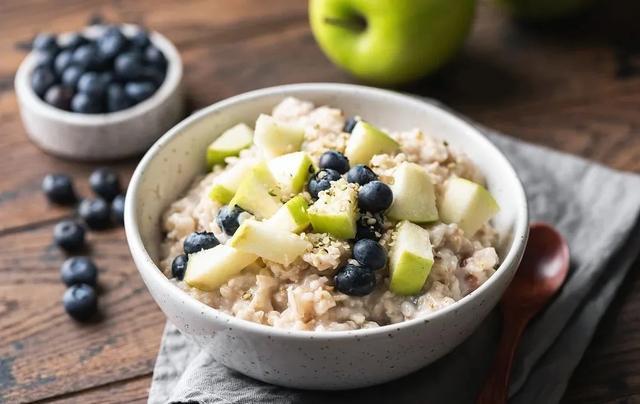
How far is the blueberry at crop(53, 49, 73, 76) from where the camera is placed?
231 cm

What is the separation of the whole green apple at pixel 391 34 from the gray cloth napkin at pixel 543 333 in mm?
422

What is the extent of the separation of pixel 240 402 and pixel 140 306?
46 cm

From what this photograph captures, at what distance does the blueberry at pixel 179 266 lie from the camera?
148 centimetres

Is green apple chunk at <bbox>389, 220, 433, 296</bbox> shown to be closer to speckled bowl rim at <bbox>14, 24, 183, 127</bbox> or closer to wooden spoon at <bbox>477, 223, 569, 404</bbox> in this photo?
wooden spoon at <bbox>477, 223, 569, 404</bbox>

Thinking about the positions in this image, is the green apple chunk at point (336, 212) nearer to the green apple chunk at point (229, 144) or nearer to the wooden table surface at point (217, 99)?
the green apple chunk at point (229, 144)

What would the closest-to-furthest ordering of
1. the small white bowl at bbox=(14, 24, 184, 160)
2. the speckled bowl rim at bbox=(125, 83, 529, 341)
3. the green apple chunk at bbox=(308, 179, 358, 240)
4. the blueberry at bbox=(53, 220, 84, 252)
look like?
the speckled bowl rim at bbox=(125, 83, 529, 341) → the green apple chunk at bbox=(308, 179, 358, 240) → the blueberry at bbox=(53, 220, 84, 252) → the small white bowl at bbox=(14, 24, 184, 160)

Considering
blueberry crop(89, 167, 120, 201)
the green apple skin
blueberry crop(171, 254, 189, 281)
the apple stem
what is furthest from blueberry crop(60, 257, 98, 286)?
the green apple skin

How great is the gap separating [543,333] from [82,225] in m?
1.10

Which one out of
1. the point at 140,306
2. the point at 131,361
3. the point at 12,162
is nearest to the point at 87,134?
the point at 12,162

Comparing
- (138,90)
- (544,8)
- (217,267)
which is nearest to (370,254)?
(217,267)

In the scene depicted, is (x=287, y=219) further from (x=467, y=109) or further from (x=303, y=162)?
(x=467, y=109)

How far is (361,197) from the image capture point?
1.44 m

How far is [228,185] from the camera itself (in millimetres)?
1552

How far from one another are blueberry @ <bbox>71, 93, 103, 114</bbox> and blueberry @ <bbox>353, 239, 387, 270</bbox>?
1.11m
